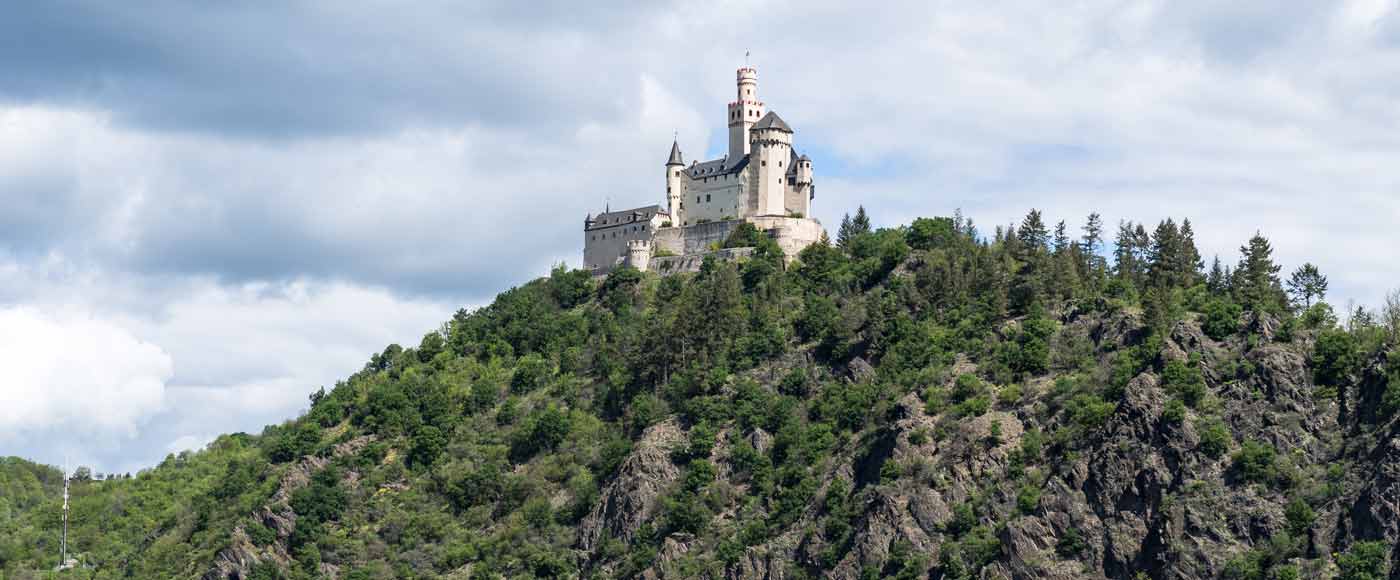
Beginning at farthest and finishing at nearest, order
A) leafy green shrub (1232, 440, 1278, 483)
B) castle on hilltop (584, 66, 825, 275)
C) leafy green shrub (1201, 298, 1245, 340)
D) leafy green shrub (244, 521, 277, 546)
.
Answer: castle on hilltop (584, 66, 825, 275) < leafy green shrub (244, 521, 277, 546) < leafy green shrub (1201, 298, 1245, 340) < leafy green shrub (1232, 440, 1278, 483)

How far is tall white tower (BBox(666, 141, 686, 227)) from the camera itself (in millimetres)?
190125

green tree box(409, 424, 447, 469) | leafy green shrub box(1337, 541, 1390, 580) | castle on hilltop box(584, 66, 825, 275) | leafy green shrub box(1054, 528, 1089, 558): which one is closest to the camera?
leafy green shrub box(1337, 541, 1390, 580)

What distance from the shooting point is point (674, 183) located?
191500 millimetres

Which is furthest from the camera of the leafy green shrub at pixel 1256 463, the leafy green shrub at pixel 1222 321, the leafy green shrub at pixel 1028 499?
the leafy green shrub at pixel 1222 321

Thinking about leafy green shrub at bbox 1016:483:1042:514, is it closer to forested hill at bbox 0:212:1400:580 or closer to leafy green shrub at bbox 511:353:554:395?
forested hill at bbox 0:212:1400:580

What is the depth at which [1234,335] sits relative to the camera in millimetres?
138125

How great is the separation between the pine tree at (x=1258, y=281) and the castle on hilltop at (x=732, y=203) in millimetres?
40877

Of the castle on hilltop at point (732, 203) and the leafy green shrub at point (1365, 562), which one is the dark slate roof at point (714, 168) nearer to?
the castle on hilltop at point (732, 203)

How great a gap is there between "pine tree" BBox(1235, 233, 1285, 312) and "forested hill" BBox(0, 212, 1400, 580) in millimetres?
372

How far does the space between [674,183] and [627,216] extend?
5.05 meters

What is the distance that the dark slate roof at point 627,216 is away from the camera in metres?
189

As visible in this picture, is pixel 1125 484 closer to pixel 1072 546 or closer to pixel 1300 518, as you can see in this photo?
pixel 1072 546

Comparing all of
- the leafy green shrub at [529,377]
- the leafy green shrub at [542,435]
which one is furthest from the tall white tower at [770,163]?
the leafy green shrub at [542,435]

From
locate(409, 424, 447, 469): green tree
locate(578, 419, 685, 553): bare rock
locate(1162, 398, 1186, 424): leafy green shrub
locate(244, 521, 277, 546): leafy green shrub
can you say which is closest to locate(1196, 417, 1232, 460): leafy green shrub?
locate(1162, 398, 1186, 424): leafy green shrub
